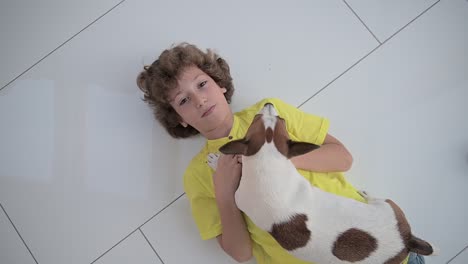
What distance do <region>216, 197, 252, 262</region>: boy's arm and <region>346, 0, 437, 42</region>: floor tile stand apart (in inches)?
43.9

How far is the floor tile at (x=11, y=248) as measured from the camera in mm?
2004

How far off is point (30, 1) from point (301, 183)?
1.73m

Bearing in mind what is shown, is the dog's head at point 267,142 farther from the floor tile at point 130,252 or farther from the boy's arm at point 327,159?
the floor tile at point 130,252

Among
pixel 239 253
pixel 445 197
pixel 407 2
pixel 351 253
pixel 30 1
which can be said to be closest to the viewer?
pixel 351 253

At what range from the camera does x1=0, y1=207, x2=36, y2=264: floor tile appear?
2004 mm

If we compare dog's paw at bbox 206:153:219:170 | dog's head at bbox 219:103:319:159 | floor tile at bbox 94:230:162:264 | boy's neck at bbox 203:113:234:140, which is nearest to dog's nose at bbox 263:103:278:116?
dog's head at bbox 219:103:319:159

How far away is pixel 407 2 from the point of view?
200 cm

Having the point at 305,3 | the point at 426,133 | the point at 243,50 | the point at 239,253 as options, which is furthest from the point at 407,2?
the point at 239,253

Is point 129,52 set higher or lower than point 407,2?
higher

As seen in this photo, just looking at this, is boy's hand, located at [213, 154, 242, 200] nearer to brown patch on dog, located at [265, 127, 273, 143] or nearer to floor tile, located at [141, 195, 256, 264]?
brown patch on dog, located at [265, 127, 273, 143]

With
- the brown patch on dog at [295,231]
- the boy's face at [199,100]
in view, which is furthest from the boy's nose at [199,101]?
the brown patch on dog at [295,231]

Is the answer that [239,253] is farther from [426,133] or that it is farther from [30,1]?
[30,1]

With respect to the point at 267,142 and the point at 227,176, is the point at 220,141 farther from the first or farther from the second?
the point at 267,142

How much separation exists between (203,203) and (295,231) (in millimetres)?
539
